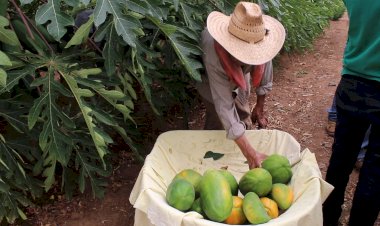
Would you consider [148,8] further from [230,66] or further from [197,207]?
[197,207]

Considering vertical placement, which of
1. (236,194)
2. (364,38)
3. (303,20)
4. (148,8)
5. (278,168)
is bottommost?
(303,20)

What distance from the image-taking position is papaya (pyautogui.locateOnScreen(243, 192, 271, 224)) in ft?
6.67

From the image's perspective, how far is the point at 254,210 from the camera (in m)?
2.05

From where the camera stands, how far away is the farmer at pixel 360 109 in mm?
2094

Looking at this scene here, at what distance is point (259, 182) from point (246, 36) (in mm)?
689

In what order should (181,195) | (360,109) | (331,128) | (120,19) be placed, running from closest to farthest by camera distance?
(120,19)
(181,195)
(360,109)
(331,128)

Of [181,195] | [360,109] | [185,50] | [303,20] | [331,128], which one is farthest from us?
[303,20]

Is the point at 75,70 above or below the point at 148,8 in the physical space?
below

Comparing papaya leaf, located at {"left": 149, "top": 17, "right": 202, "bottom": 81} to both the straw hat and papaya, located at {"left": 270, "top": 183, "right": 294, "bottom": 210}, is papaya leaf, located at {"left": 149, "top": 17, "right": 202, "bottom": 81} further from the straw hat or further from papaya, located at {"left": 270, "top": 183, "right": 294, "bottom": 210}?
papaya, located at {"left": 270, "top": 183, "right": 294, "bottom": 210}

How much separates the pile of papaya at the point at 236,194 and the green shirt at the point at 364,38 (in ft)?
1.90

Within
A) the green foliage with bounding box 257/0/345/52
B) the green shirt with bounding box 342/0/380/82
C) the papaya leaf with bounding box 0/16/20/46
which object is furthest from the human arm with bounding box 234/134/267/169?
the green foliage with bounding box 257/0/345/52

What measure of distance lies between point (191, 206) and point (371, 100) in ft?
3.13

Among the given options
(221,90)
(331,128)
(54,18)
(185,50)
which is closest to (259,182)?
(221,90)

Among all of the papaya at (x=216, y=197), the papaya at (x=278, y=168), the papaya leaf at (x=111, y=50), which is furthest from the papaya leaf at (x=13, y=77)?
the papaya at (x=278, y=168)
